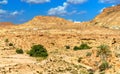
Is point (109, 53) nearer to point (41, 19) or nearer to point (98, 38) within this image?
point (98, 38)

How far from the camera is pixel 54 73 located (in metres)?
31.0

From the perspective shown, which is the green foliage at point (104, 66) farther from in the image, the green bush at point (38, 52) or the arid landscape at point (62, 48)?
the green bush at point (38, 52)

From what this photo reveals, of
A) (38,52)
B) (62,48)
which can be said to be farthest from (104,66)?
(62,48)

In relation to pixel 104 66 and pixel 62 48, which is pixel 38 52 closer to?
pixel 62 48

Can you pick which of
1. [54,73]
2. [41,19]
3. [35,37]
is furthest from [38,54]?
[41,19]

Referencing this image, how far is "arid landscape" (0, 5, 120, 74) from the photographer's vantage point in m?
32.1

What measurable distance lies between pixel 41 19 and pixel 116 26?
2574 centimetres

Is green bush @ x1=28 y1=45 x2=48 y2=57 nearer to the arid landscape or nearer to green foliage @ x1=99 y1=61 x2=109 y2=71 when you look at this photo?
the arid landscape

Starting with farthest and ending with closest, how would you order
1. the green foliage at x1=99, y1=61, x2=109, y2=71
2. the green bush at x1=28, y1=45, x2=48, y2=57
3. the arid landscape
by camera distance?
1. the green bush at x1=28, y1=45, x2=48, y2=57
2. the arid landscape
3. the green foliage at x1=99, y1=61, x2=109, y2=71

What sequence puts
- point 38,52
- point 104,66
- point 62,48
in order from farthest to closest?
point 62,48
point 38,52
point 104,66

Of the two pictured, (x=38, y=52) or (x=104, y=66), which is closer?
(x=104, y=66)

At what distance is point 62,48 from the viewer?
2425 inches

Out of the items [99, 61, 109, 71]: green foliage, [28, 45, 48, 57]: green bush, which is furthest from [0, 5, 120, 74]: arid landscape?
[28, 45, 48, 57]: green bush

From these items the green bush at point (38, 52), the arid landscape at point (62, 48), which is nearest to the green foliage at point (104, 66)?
the arid landscape at point (62, 48)
